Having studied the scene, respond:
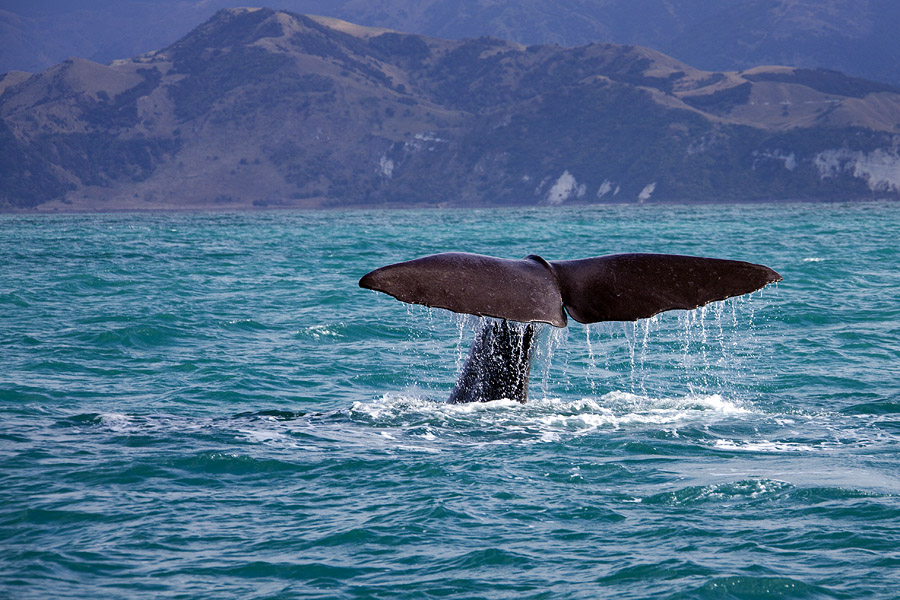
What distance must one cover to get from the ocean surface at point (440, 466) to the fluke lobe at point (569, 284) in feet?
1.51

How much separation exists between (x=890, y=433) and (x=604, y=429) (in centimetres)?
257

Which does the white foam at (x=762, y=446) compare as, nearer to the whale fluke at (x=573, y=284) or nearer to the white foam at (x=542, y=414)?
the white foam at (x=542, y=414)

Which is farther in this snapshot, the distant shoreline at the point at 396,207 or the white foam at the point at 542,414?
the distant shoreline at the point at 396,207

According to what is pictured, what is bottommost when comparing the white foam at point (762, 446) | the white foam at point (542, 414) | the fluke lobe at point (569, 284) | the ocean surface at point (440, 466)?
the ocean surface at point (440, 466)

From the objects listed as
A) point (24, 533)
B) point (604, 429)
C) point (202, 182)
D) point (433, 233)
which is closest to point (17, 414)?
point (24, 533)

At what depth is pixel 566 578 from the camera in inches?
252

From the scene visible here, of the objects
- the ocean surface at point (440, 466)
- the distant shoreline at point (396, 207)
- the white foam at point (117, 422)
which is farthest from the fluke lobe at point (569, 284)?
the distant shoreline at point (396, 207)

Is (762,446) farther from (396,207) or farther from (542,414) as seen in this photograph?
(396,207)

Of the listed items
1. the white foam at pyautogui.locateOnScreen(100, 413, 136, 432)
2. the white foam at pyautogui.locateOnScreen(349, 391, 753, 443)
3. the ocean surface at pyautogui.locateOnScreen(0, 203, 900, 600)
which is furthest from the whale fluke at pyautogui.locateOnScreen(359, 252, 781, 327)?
the white foam at pyautogui.locateOnScreen(100, 413, 136, 432)

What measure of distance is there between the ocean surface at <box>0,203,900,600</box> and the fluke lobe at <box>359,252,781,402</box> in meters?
0.46

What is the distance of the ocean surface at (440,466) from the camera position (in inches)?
256

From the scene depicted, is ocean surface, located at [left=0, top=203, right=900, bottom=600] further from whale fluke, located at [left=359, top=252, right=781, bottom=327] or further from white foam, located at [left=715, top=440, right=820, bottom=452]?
whale fluke, located at [left=359, top=252, right=781, bottom=327]

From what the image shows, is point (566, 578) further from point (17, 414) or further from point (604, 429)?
point (17, 414)

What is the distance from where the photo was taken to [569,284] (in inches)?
296
